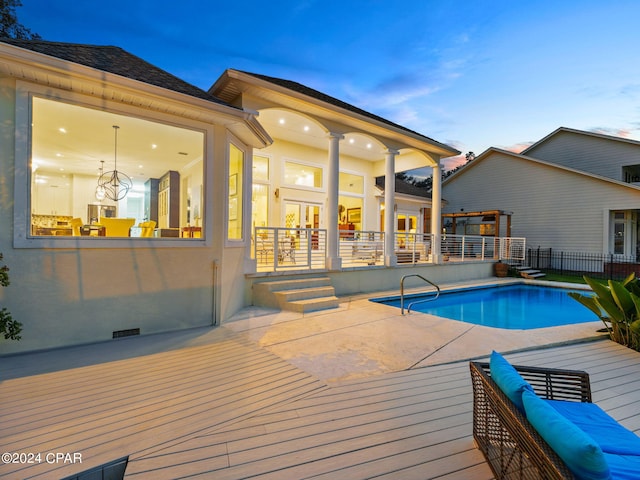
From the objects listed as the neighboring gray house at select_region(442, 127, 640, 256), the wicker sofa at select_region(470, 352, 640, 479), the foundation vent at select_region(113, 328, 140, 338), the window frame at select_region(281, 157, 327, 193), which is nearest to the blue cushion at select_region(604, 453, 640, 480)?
the wicker sofa at select_region(470, 352, 640, 479)

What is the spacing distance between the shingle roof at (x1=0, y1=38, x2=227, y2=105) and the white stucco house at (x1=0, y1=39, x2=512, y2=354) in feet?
0.11

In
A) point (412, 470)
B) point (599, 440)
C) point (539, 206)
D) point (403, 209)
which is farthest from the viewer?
point (539, 206)

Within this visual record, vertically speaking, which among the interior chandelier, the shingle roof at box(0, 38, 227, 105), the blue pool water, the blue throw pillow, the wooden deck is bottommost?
the blue pool water

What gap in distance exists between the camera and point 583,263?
15.2 m

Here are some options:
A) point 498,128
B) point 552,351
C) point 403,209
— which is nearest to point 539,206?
point 403,209

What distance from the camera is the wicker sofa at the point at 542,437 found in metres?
1.21

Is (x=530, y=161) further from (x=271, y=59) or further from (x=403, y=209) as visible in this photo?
(x=271, y=59)

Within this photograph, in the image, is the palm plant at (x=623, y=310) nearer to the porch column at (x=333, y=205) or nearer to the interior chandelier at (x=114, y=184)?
the porch column at (x=333, y=205)

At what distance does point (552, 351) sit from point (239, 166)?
21.7 feet

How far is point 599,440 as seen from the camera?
177 cm

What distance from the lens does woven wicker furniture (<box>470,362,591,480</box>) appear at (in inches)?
50.7

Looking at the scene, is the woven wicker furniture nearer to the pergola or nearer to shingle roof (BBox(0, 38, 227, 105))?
shingle roof (BBox(0, 38, 227, 105))

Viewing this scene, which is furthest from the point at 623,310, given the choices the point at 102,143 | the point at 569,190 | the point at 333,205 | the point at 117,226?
the point at 569,190

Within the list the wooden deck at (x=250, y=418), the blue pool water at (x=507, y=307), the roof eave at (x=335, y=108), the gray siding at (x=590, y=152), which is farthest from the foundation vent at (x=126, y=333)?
the gray siding at (x=590, y=152)
